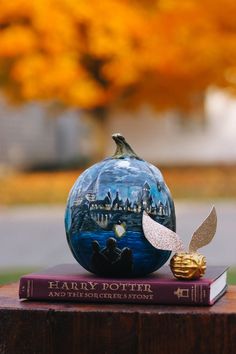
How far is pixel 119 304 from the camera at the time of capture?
9.36 feet

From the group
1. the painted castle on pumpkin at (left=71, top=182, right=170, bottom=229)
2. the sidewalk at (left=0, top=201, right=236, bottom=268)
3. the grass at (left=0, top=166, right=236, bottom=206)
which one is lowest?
the painted castle on pumpkin at (left=71, top=182, right=170, bottom=229)

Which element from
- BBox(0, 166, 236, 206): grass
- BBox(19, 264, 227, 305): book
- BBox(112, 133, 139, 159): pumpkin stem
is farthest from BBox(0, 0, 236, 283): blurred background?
BBox(19, 264, 227, 305): book

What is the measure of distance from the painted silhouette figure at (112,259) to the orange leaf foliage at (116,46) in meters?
14.7

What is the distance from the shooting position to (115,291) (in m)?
2.83

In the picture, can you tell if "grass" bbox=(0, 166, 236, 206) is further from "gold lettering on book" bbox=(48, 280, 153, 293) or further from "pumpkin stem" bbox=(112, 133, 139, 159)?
"gold lettering on book" bbox=(48, 280, 153, 293)

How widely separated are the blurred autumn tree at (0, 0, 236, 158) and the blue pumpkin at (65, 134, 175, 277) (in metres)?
14.6

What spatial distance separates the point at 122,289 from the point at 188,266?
19cm

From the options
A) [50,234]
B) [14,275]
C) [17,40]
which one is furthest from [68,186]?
[14,275]

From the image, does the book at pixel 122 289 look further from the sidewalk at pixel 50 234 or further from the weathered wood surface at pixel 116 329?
the sidewalk at pixel 50 234

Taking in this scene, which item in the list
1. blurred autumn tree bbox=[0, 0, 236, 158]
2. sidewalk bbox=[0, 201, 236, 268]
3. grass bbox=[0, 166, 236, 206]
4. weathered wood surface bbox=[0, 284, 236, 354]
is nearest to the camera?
weathered wood surface bbox=[0, 284, 236, 354]

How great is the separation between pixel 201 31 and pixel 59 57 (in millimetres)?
3140

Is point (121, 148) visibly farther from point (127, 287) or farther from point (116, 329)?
point (116, 329)

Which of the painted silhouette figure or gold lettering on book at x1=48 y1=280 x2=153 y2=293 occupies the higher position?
the painted silhouette figure

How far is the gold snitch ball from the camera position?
9.46 feet
